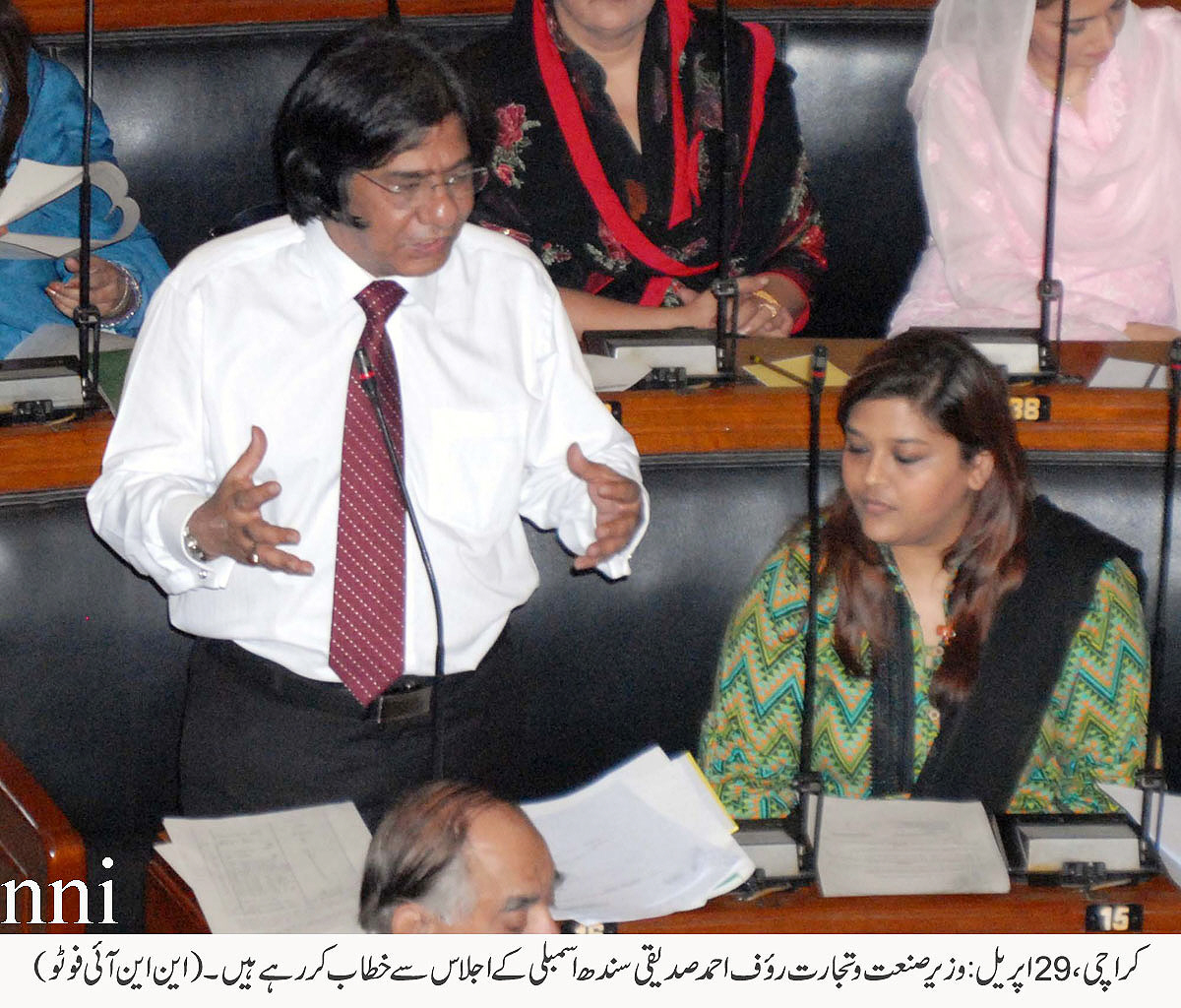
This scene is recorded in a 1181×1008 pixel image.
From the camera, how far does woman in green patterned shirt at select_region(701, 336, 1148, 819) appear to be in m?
1.94

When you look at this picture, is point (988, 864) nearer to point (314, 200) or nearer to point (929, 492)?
point (929, 492)

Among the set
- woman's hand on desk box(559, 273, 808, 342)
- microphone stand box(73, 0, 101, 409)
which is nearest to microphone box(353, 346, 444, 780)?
microphone stand box(73, 0, 101, 409)

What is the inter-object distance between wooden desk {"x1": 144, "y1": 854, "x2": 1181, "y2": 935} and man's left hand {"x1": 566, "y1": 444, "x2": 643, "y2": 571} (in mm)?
400

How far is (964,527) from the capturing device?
2010 millimetres

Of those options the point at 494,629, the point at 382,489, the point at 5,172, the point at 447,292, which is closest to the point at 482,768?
the point at 494,629

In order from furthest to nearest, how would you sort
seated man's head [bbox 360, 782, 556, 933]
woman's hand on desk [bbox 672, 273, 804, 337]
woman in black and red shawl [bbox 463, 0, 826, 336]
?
woman in black and red shawl [bbox 463, 0, 826, 336] → woman's hand on desk [bbox 672, 273, 804, 337] → seated man's head [bbox 360, 782, 556, 933]

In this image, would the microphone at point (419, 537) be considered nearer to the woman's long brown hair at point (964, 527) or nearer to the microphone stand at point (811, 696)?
the microphone stand at point (811, 696)

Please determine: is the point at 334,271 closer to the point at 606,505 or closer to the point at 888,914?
the point at 606,505

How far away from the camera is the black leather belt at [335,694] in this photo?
1.76 metres

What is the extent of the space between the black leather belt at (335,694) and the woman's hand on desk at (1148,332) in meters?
1.35

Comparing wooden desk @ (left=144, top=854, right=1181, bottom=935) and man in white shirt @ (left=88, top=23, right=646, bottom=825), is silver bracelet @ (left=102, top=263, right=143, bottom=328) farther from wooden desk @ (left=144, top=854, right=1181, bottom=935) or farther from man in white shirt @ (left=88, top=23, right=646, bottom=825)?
wooden desk @ (left=144, top=854, right=1181, bottom=935)

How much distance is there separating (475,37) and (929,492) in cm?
139

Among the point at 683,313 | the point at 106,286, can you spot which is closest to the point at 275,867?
the point at 106,286

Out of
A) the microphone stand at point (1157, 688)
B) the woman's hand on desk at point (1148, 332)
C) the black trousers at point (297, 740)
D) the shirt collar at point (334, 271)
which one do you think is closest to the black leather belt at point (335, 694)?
the black trousers at point (297, 740)
